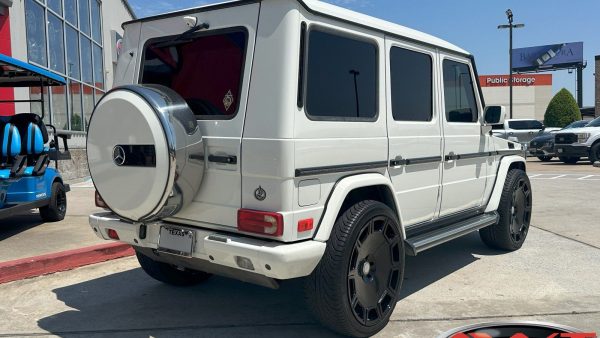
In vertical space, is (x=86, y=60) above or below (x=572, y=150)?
above

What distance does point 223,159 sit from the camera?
3.32 m

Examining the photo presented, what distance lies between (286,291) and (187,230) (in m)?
1.47

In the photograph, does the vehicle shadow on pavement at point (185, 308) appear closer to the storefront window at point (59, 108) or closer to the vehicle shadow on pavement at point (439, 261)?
the vehicle shadow on pavement at point (439, 261)

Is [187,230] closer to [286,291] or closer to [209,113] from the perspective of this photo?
[209,113]

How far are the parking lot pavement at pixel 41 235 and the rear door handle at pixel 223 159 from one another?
3.26 metres

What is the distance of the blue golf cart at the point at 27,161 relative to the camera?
21.1 feet

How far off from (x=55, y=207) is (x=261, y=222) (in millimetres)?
5427

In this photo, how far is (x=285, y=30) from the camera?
312 centimetres

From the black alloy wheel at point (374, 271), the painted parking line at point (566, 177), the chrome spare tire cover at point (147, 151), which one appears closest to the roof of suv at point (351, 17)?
the chrome spare tire cover at point (147, 151)

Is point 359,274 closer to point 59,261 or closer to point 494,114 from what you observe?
point 494,114

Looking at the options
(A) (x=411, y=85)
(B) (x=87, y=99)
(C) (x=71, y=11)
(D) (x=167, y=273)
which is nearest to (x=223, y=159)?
(D) (x=167, y=273)

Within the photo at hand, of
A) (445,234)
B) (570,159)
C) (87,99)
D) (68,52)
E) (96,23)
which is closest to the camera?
(445,234)

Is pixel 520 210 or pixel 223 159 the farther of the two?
pixel 520 210

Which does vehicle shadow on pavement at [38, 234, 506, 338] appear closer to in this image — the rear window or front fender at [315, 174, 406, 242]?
front fender at [315, 174, 406, 242]
